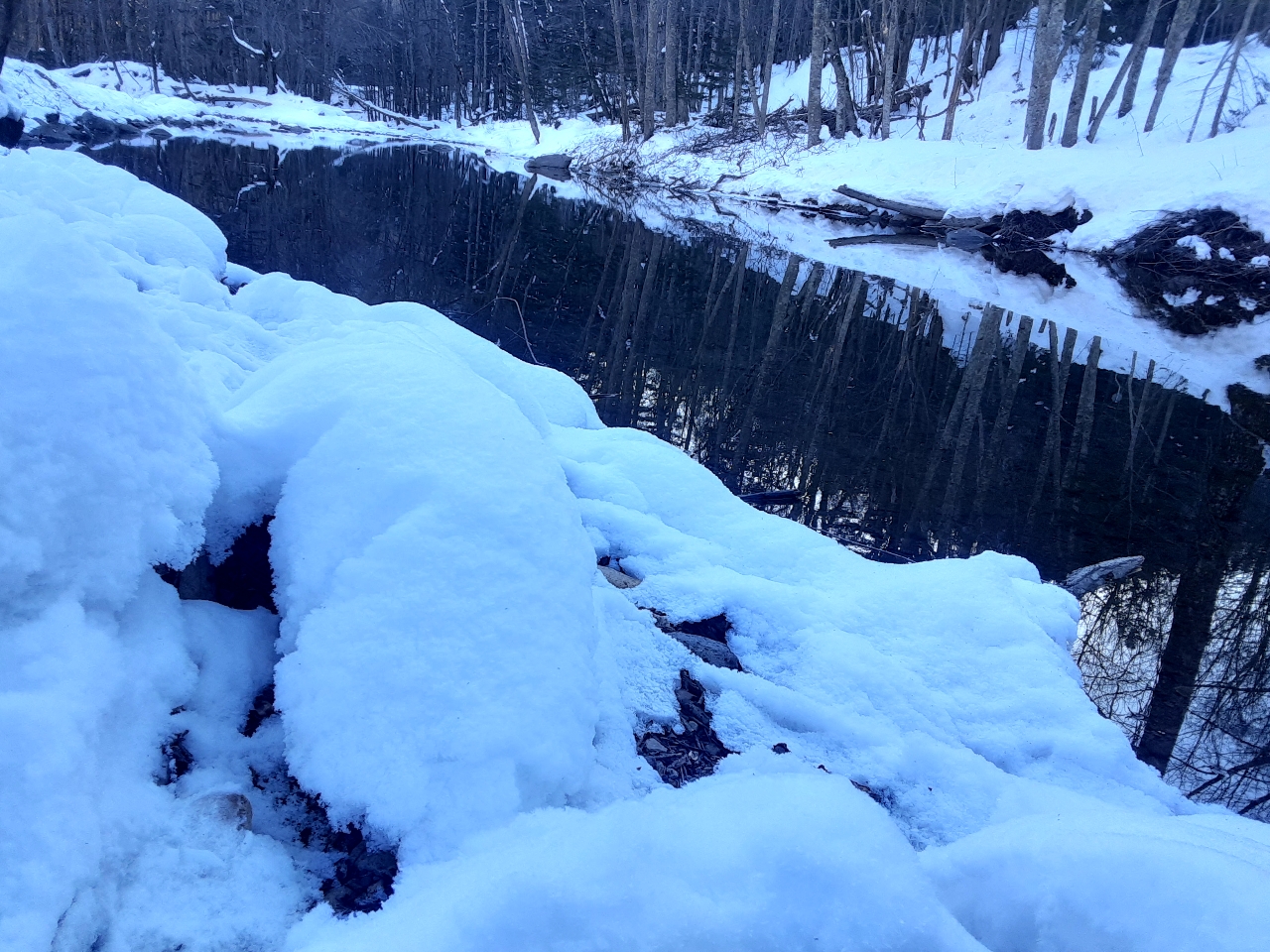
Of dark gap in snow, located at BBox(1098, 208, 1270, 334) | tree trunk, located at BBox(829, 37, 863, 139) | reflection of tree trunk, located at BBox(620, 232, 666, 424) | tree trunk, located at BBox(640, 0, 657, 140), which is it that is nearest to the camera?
reflection of tree trunk, located at BBox(620, 232, 666, 424)

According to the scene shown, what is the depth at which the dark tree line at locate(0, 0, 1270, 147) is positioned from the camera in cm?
2662

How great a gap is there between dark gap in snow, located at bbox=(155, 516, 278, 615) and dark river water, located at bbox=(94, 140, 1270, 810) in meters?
3.89

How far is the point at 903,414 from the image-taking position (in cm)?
793

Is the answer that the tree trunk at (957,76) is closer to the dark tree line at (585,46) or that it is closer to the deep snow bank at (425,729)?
the dark tree line at (585,46)

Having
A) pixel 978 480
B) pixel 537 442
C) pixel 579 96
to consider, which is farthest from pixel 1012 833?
pixel 579 96

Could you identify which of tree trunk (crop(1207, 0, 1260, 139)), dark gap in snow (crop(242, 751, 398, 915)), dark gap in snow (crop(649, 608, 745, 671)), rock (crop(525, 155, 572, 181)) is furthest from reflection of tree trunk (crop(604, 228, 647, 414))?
rock (crop(525, 155, 572, 181))

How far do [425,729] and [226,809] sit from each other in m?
0.49

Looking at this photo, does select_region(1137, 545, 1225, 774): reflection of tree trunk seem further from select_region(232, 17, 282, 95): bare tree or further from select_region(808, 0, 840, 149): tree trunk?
select_region(232, 17, 282, 95): bare tree

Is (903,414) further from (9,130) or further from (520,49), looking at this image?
(520,49)

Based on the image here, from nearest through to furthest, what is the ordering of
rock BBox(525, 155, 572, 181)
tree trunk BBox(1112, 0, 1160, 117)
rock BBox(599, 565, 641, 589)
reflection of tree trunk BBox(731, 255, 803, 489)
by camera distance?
rock BBox(599, 565, 641, 589) < reflection of tree trunk BBox(731, 255, 803, 489) < tree trunk BBox(1112, 0, 1160, 117) < rock BBox(525, 155, 572, 181)

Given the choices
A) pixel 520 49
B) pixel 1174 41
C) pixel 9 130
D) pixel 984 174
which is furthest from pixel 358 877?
pixel 520 49

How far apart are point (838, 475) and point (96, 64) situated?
158 feet

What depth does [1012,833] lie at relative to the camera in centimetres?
204

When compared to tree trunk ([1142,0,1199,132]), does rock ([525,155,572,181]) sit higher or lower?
lower
